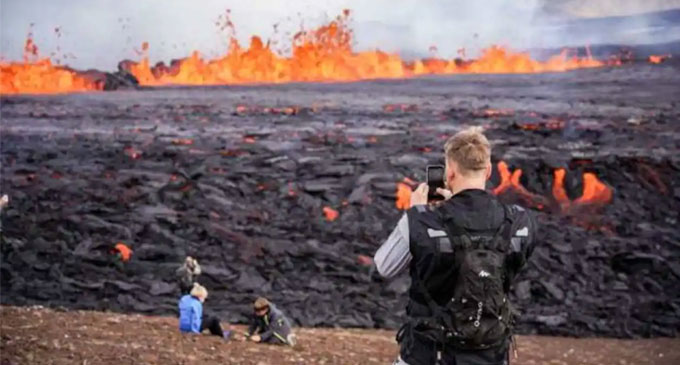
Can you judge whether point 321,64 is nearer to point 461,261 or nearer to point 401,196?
point 401,196

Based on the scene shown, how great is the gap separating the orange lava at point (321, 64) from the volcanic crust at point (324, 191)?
0.10 meters

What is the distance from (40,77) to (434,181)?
6788 millimetres

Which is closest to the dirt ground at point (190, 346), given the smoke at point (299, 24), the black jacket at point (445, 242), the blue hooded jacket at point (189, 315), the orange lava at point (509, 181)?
the blue hooded jacket at point (189, 315)

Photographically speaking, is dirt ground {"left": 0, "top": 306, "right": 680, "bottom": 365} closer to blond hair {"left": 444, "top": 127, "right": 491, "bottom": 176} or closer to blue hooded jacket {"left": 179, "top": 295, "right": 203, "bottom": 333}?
blue hooded jacket {"left": 179, "top": 295, "right": 203, "bottom": 333}

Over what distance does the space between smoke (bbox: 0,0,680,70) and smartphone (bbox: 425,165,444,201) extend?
564cm

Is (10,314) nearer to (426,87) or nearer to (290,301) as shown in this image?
(290,301)

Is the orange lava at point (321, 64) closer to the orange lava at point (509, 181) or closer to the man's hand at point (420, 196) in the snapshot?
the orange lava at point (509, 181)

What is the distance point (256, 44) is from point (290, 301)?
234 centimetres

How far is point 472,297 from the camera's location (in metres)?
3.00

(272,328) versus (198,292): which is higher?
(198,292)

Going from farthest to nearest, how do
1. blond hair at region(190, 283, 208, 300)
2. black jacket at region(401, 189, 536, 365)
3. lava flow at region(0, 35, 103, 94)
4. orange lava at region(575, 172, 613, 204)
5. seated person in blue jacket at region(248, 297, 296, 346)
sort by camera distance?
lava flow at region(0, 35, 103, 94) → orange lava at region(575, 172, 613, 204) → blond hair at region(190, 283, 208, 300) → seated person in blue jacket at region(248, 297, 296, 346) → black jacket at region(401, 189, 536, 365)

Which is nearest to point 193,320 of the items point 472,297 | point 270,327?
point 270,327

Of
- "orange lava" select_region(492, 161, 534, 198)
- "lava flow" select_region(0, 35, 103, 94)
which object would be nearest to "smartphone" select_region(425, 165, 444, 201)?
"orange lava" select_region(492, 161, 534, 198)

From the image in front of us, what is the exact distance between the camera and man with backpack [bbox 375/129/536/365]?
3.00 metres
